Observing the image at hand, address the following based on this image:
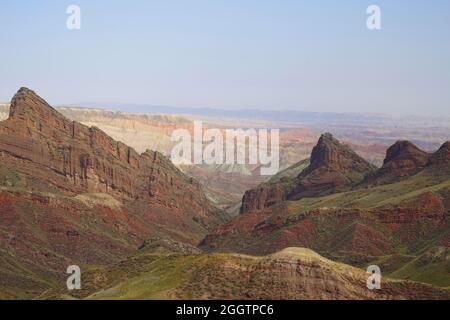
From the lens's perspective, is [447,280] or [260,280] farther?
[447,280]

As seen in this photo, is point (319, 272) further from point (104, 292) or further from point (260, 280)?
point (104, 292)
